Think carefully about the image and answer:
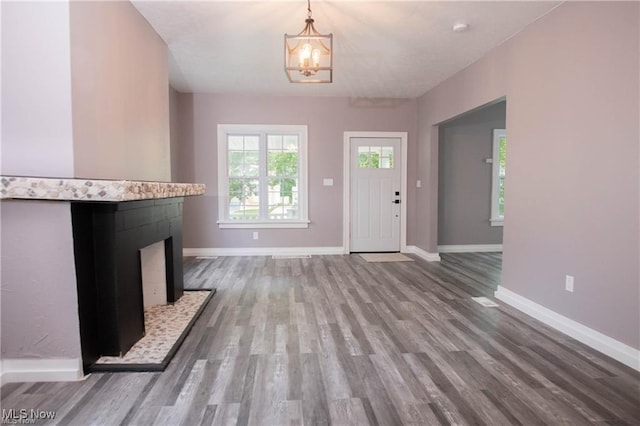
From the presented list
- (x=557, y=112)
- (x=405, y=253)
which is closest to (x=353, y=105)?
(x=405, y=253)

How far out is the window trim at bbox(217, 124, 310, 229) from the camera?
5.38 m

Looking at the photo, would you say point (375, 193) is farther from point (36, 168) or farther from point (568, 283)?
point (36, 168)

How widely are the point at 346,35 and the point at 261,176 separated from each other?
2.82 meters

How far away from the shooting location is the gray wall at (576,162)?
2.16 m

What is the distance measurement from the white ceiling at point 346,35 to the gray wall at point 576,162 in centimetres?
37

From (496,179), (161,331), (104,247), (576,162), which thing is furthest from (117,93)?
(496,179)

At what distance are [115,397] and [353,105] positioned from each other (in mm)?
4960

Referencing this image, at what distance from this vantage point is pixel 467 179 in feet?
18.6

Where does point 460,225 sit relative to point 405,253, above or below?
above

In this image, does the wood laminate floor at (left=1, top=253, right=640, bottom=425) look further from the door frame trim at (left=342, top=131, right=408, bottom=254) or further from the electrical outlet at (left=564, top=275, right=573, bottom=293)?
the door frame trim at (left=342, top=131, right=408, bottom=254)

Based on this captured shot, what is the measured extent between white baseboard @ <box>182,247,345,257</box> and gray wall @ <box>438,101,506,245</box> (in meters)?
1.95

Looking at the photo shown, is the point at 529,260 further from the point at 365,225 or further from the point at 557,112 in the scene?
the point at 365,225

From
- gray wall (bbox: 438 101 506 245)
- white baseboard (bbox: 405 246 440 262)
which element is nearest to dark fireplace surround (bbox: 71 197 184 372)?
white baseboard (bbox: 405 246 440 262)

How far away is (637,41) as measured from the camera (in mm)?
2088
